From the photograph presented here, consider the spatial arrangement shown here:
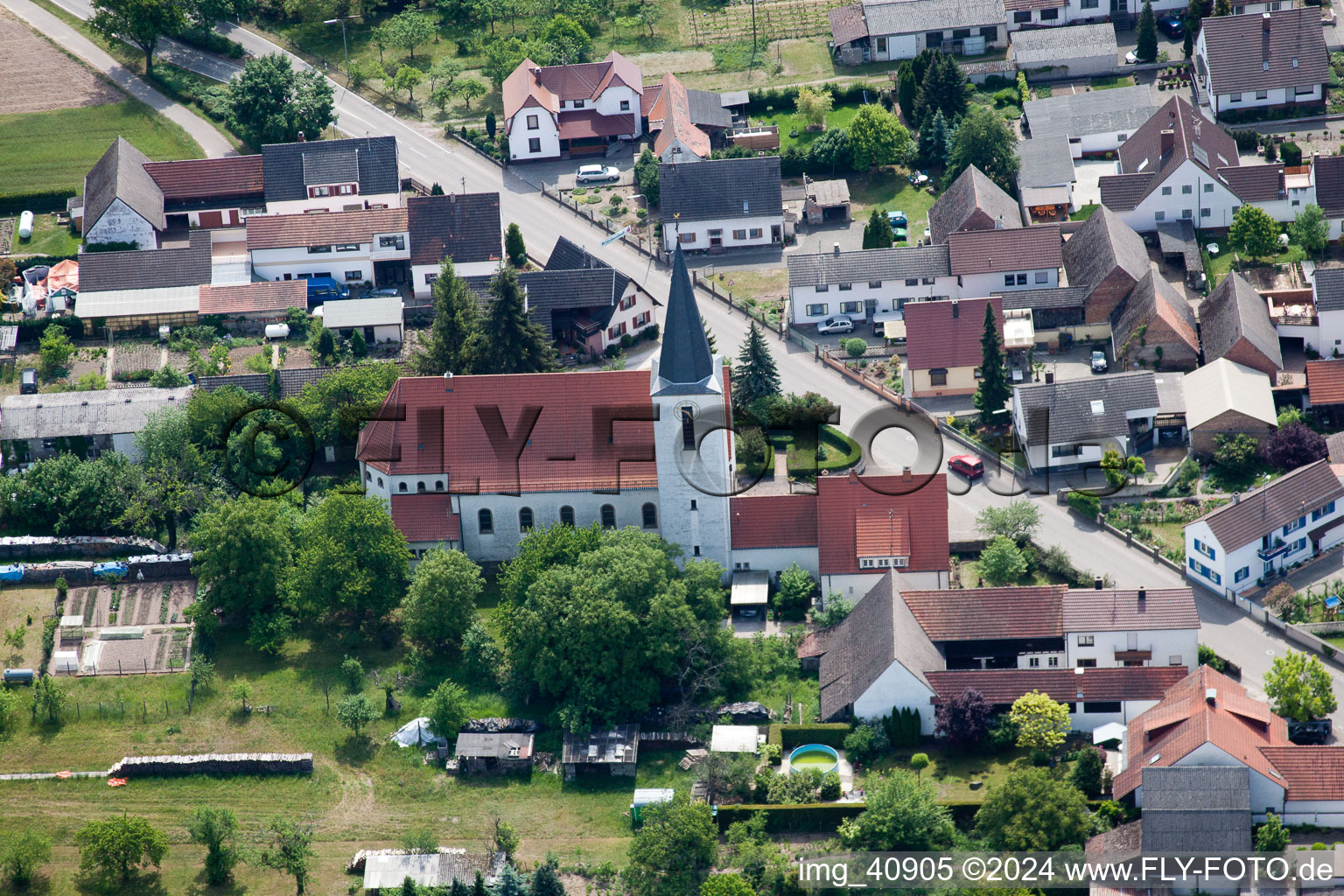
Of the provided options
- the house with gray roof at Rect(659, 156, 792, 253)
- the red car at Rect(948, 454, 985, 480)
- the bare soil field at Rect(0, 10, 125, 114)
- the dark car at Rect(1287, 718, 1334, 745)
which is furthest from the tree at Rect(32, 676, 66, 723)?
the bare soil field at Rect(0, 10, 125, 114)

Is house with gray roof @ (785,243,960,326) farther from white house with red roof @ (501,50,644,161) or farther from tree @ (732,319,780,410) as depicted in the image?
white house with red roof @ (501,50,644,161)

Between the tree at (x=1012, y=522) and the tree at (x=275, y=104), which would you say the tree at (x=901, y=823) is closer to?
the tree at (x=1012, y=522)

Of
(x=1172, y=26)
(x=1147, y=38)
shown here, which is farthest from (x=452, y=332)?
(x=1172, y=26)

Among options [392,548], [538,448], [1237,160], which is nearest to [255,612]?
[392,548]

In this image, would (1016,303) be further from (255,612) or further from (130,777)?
(130,777)

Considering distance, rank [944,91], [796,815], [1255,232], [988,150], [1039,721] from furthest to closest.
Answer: [944,91] < [988,150] < [1255,232] < [1039,721] < [796,815]

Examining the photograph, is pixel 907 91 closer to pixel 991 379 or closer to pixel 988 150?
pixel 988 150
